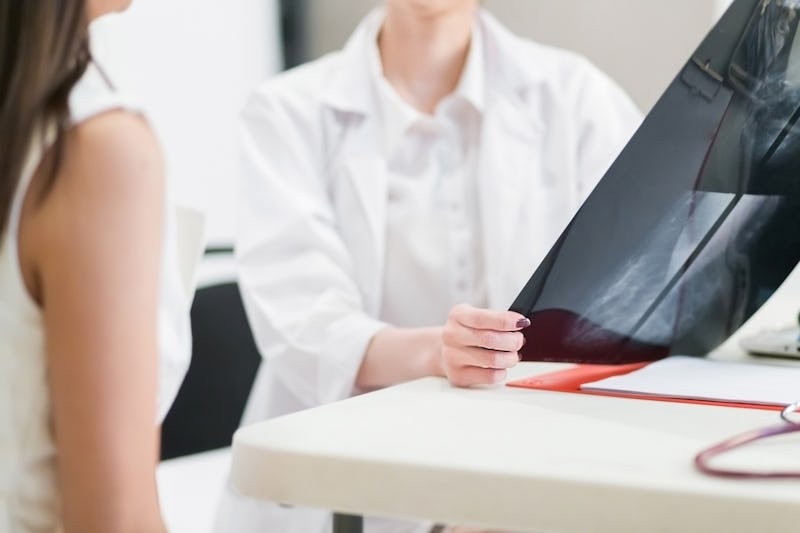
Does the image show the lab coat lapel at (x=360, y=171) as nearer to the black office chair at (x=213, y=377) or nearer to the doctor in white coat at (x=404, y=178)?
the doctor in white coat at (x=404, y=178)

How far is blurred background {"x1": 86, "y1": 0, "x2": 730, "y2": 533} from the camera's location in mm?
1606

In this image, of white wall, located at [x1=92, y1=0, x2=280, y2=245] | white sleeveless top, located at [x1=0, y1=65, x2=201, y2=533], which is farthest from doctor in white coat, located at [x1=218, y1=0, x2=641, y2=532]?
white wall, located at [x1=92, y1=0, x2=280, y2=245]

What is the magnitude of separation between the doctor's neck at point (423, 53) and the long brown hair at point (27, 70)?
77cm

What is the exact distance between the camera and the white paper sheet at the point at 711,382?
2.67 feet

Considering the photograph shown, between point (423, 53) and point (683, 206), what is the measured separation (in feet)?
2.24

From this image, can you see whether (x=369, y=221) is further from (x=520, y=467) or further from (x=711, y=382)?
(x=520, y=467)

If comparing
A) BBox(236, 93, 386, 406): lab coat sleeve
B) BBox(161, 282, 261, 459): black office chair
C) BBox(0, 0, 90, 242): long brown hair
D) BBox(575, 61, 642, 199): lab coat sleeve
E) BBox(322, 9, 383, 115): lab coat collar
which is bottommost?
BBox(161, 282, 261, 459): black office chair

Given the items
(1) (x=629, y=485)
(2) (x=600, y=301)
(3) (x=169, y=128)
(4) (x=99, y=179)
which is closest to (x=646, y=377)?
(2) (x=600, y=301)

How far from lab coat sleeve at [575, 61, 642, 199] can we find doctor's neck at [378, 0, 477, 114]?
17 centimetres

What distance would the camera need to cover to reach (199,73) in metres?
2.47

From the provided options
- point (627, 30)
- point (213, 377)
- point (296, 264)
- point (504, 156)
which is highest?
point (627, 30)

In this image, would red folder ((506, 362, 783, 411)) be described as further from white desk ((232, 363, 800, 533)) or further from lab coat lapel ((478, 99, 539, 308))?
lab coat lapel ((478, 99, 539, 308))

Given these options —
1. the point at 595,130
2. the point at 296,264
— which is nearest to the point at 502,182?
the point at 595,130

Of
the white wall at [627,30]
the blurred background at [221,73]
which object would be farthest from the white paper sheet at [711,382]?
the white wall at [627,30]
